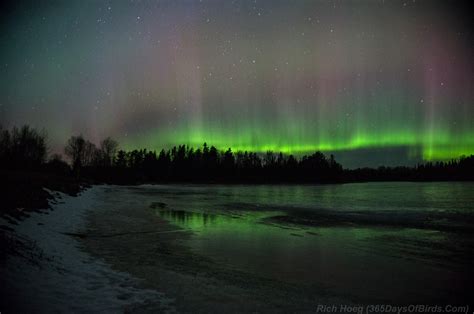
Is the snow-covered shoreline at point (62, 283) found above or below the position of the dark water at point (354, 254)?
above

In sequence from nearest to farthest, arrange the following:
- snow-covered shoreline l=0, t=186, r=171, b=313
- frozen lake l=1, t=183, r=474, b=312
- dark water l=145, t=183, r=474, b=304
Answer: snow-covered shoreline l=0, t=186, r=171, b=313 < frozen lake l=1, t=183, r=474, b=312 < dark water l=145, t=183, r=474, b=304

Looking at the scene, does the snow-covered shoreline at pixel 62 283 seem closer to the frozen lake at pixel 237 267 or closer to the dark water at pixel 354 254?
the frozen lake at pixel 237 267

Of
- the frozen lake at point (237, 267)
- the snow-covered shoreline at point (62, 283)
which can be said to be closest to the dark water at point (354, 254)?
the frozen lake at point (237, 267)

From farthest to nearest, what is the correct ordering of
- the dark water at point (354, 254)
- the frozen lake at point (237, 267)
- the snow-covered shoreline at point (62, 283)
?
the dark water at point (354, 254) → the frozen lake at point (237, 267) → the snow-covered shoreline at point (62, 283)

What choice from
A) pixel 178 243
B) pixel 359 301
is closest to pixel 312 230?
pixel 178 243

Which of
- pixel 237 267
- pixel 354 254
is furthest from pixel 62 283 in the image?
pixel 354 254

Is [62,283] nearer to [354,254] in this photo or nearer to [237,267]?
[237,267]

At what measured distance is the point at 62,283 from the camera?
8.59m

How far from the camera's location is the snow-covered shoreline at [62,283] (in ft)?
23.6

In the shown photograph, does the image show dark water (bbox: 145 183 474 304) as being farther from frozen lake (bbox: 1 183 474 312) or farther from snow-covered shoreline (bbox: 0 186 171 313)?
snow-covered shoreline (bbox: 0 186 171 313)

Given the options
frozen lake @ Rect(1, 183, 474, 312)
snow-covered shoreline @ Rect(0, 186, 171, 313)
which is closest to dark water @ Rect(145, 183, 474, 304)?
frozen lake @ Rect(1, 183, 474, 312)

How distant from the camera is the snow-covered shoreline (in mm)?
7205

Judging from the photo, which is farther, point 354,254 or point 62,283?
point 354,254

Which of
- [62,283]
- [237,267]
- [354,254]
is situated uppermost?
[62,283]
